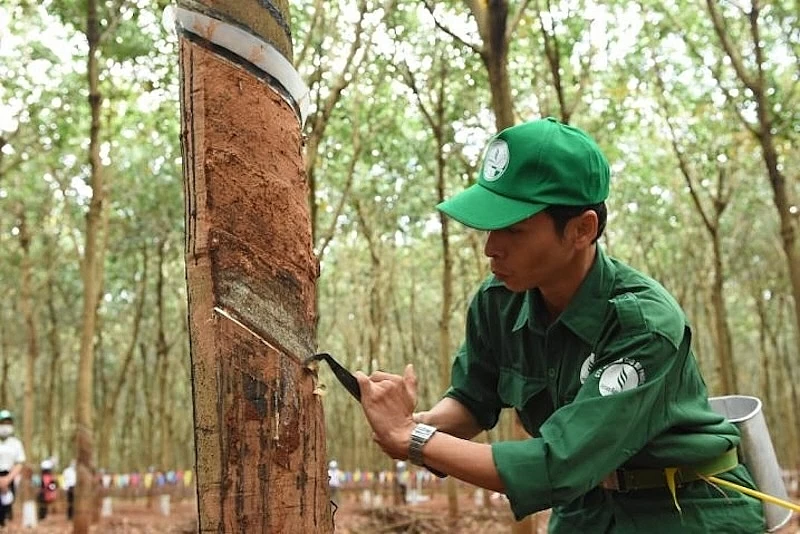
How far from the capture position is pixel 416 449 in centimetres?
161

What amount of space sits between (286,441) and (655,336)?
75cm

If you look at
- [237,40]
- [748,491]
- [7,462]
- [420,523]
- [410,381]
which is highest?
[237,40]

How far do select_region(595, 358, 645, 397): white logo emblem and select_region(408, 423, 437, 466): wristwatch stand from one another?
344mm

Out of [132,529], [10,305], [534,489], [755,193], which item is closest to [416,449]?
[534,489]

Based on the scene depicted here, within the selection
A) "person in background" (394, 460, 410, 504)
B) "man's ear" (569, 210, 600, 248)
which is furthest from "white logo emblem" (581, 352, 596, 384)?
"person in background" (394, 460, 410, 504)

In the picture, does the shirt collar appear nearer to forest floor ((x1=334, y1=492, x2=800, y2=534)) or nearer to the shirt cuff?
the shirt cuff

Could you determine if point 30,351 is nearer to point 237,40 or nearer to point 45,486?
point 45,486

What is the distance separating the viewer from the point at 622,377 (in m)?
1.64

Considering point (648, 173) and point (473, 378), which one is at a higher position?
point (648, 173)

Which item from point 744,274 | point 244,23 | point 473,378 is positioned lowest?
point 473,378

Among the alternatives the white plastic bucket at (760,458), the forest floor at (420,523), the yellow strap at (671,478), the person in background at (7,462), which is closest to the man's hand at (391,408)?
the yellow strap at (671,478)

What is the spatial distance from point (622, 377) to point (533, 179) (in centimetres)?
43

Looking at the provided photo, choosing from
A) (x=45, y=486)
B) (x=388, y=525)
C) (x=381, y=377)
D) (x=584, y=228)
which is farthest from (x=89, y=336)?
(x=584, y=228)

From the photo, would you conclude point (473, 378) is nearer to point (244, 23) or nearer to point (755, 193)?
point (244, 23)
